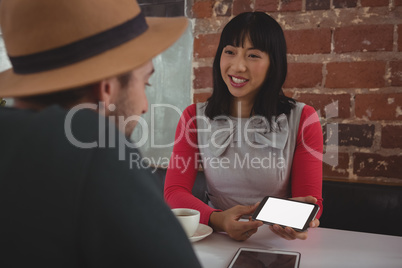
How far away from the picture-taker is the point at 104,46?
53cm

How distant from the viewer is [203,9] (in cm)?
162

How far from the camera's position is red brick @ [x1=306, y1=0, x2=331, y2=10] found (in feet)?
4.68

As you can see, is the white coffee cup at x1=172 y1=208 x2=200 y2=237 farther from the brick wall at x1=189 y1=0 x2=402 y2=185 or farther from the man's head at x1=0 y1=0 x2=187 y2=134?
the brick wall at x1=189 y1=0 x2=402 y2=185

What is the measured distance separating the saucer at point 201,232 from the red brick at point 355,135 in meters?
0.76

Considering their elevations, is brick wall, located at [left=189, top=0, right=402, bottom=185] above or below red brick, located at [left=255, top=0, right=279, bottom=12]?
below

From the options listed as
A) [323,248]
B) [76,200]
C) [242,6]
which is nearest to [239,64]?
[242,6]

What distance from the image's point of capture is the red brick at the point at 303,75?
4.80ft

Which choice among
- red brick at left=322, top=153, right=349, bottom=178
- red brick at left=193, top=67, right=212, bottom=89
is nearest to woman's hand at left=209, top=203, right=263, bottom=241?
red brick at left=322, top=153, right=349, bottom=178

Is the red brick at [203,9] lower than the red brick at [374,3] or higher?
higher

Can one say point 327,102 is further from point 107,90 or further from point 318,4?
point 107,90

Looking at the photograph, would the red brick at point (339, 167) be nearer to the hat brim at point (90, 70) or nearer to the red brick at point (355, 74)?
the red brick at point (355, 74)

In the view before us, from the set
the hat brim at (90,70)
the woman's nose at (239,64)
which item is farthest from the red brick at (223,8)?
the hat brim at (90,70)

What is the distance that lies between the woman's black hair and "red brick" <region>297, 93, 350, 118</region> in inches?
4.8

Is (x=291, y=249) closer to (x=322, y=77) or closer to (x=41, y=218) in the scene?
(x=41, y=218)
